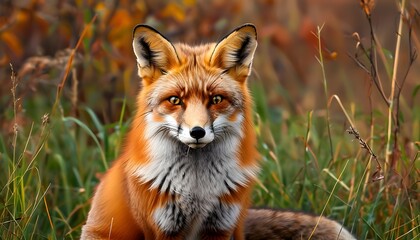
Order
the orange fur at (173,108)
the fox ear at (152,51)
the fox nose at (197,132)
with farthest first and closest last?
the fox ear at (152,51)
the orange fur at (173,108)
the fox nose at (197,132)

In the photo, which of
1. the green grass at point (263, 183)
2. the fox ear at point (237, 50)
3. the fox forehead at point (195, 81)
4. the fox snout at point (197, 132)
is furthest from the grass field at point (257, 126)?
the fox snout at point (197, 132)

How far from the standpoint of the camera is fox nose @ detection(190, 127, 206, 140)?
4.25 metres

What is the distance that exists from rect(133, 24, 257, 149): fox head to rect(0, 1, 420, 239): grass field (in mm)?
628

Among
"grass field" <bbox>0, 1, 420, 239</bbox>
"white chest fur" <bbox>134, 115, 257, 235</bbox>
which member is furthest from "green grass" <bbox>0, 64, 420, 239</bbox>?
"white chest fur" <bbox>134, 115, 257, 235</bbox>

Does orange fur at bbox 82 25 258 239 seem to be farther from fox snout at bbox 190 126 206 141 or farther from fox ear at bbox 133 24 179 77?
fox snout at bbox 190 126 206 141

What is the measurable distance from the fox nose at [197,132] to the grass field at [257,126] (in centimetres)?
81

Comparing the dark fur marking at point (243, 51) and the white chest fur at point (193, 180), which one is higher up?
the dark fur marking at point (243, 51)

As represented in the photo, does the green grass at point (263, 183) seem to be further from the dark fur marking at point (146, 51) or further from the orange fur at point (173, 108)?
the dark fur marking at point (146, 51)

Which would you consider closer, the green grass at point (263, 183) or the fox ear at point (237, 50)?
the fox ear at point (237, 50)

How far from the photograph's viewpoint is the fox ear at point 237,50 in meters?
4.60

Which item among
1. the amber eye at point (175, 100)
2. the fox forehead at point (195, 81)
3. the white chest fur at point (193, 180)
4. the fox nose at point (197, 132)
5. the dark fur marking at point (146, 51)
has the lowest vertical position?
the white chest fur at point (193, 180)

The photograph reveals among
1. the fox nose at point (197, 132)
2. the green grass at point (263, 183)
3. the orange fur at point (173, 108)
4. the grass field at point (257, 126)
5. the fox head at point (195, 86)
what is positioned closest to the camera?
the fox nose at point (197, 132)

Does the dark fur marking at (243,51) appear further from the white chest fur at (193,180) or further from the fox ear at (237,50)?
the white chest fur at (193,180)

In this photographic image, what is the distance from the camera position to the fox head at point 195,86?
4363mm
